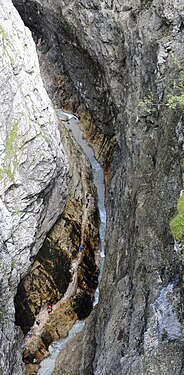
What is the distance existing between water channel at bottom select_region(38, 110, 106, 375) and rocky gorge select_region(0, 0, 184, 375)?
348 millimetres

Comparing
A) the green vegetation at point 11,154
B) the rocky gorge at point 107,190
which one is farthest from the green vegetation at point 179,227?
the green vegetation at point 11,154

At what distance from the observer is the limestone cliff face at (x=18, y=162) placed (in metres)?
16.5

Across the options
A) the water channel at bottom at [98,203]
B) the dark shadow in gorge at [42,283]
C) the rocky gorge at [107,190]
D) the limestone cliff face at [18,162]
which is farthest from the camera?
the dark shadow in gorge at [42,283]

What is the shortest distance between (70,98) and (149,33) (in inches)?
470

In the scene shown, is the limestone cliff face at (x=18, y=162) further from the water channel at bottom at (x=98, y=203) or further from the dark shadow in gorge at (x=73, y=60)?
the dark shadow in gorge at (x=73, y=60)

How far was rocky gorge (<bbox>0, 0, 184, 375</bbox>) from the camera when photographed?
449 inches

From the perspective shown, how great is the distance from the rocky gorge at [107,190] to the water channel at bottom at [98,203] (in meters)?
0.35

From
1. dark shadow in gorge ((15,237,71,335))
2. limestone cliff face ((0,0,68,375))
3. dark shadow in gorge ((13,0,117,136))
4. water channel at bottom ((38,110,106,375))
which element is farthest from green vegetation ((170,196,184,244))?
dark shadow in gorge ((13,0,117,136))

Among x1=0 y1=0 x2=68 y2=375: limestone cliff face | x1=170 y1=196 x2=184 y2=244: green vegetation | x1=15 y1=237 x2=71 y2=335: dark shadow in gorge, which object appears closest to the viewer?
x1=170 y1=196 x2=184 y2=244: green vegetation

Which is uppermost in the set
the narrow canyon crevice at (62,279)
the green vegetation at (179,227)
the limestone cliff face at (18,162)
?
the limestone cliff face at (18,162)

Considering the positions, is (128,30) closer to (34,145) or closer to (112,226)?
(34,145)

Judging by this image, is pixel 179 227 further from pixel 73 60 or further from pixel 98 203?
pixel 73 60

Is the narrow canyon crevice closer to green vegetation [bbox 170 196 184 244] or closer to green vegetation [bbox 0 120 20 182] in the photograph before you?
green vegetation [bbox 0 120 20 182]

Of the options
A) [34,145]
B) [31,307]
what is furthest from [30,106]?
[31,307]
